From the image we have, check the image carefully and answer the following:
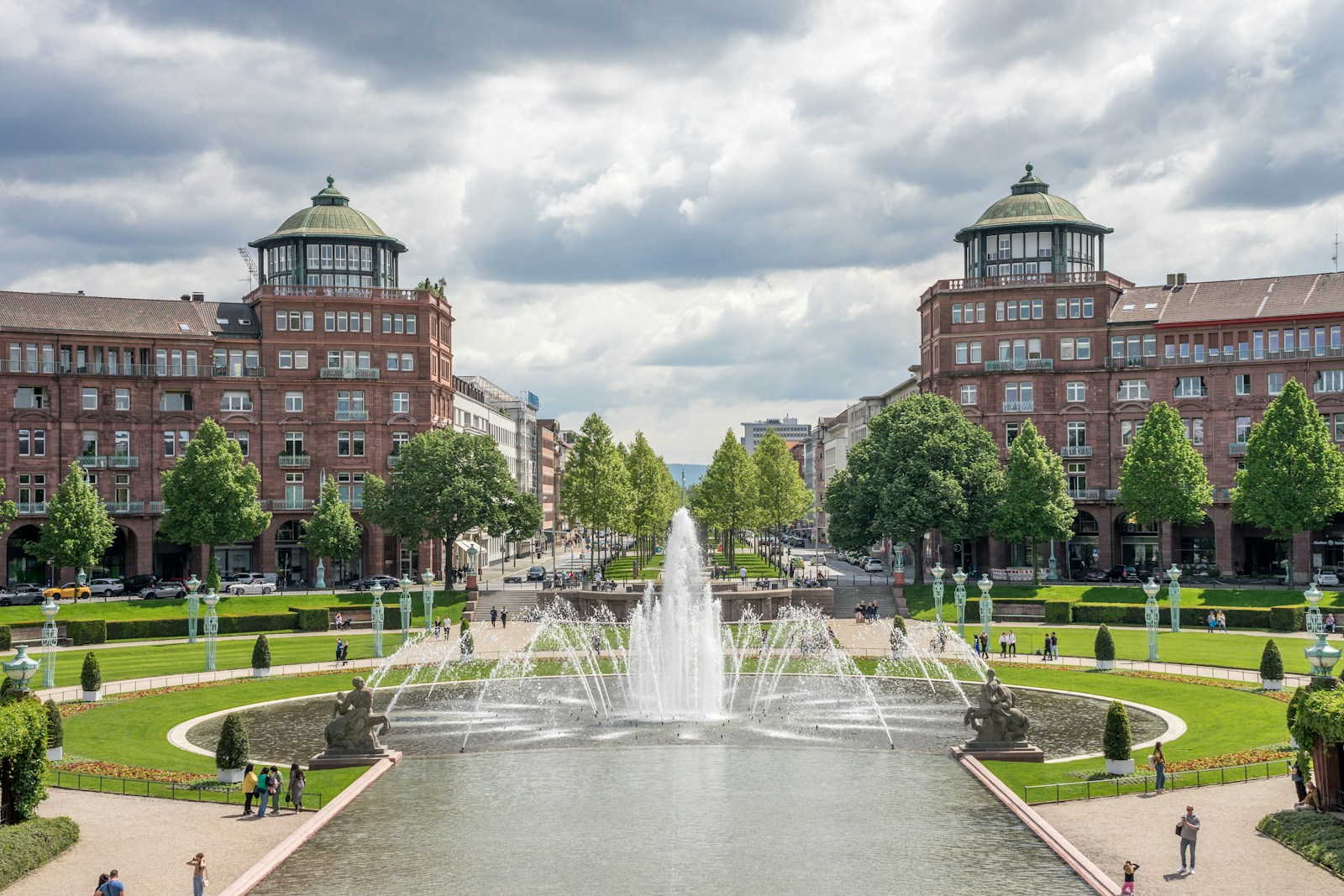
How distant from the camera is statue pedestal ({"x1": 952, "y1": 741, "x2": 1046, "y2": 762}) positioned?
44.7 m

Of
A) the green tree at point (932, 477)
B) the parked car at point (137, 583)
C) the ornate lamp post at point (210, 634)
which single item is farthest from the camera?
the parked car at point (137, 583)

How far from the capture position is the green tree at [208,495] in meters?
103

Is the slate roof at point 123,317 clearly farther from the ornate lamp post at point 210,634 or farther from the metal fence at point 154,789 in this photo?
the metal fence at point 154,789

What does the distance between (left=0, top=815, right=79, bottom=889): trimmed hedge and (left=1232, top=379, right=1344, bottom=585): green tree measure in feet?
296

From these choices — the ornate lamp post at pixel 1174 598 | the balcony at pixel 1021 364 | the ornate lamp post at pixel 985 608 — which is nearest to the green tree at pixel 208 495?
the ornate lamp post at pixel 985 608

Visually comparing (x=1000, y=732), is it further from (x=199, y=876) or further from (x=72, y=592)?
(x=72, y=592)

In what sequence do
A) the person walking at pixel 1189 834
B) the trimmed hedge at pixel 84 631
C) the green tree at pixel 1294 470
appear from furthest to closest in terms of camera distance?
1. the green tree at pixel 1294 470
2. the trimmed hedge at pixel 84 631
3. the person walking at pixel 1189 834

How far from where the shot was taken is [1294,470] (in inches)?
3866

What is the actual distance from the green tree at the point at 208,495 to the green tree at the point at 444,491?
10579 mm

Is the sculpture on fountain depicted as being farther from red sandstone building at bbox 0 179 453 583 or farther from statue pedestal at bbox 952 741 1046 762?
red sandstone building at bbox 0 179 453 583

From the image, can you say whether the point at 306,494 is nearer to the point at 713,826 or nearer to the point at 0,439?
the point at 0,439

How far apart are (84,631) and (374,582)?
2473cm

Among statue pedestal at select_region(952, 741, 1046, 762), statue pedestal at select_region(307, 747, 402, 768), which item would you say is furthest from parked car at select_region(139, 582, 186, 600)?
statue pedestal at select_region(952, 741, 1046, 762)

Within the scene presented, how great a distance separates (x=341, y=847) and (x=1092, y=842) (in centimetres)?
2026
